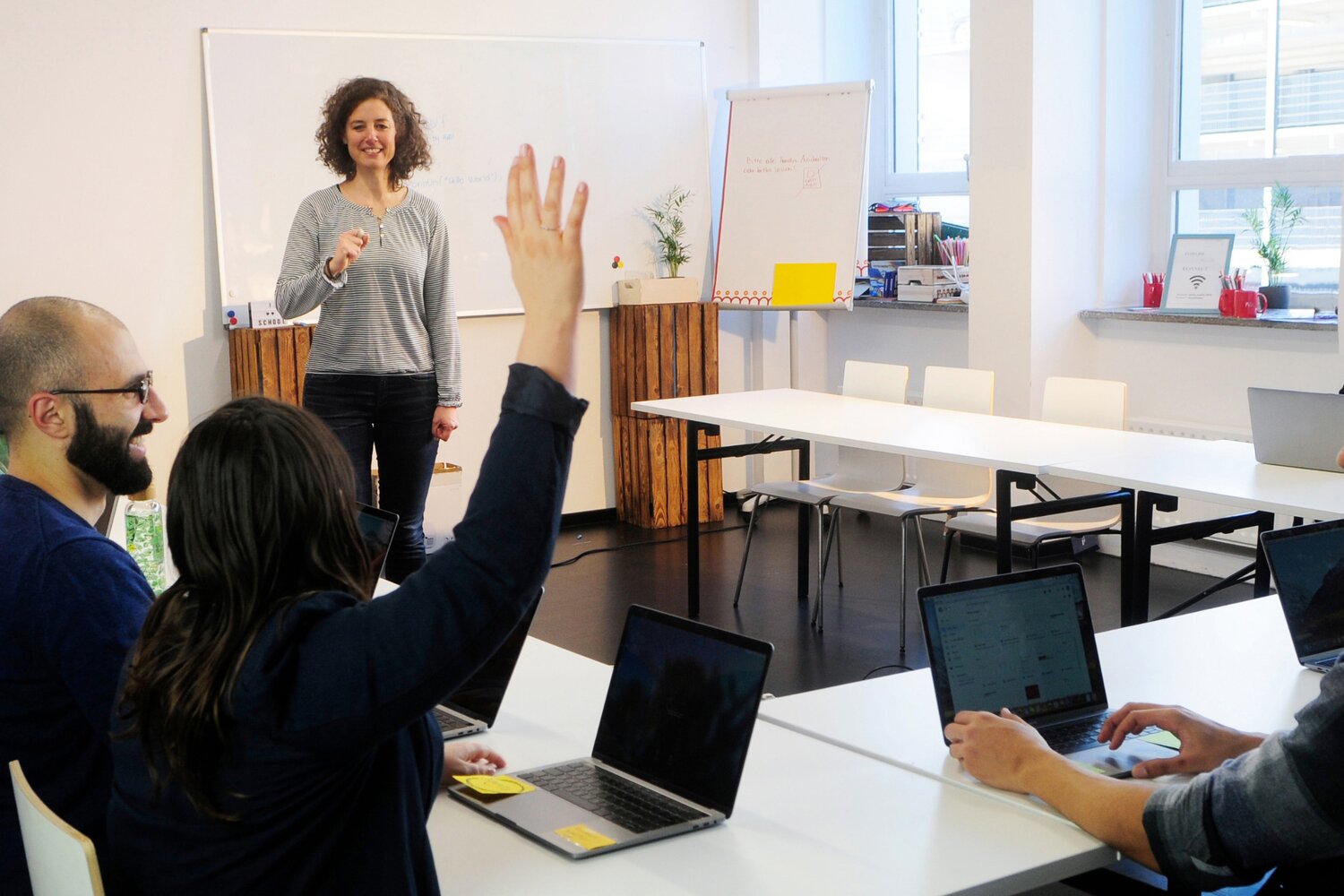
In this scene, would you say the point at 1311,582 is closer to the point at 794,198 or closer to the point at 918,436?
the point at 918,436

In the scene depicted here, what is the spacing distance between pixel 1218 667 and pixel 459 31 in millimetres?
5039

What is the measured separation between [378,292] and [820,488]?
204cm

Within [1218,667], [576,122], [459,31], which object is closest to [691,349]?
[576,122]

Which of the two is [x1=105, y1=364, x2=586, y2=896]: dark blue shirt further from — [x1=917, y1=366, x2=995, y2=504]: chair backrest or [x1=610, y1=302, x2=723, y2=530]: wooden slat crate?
[x1=610, y1=302, x2=723, y2=530]: wooden slat crate

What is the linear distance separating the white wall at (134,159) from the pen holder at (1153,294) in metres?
3.32

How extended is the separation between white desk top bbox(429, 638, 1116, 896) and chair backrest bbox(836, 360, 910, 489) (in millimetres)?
3478

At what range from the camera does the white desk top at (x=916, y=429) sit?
Answer: 162 inches

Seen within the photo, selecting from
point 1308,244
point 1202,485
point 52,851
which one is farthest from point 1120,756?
point 1308,244

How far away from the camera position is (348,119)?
401 centimetres

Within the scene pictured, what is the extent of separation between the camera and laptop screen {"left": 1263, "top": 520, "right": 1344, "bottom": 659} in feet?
7.36

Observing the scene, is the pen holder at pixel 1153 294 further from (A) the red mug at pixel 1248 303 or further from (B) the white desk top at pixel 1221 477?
(B) the white desk top at pixel 1221 477

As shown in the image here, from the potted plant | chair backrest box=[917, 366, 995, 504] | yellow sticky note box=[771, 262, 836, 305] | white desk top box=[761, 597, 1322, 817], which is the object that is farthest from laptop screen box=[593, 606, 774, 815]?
yellow sticky note box=[771, 262, 836, 305]

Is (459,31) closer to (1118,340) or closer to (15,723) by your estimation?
(1118,340)

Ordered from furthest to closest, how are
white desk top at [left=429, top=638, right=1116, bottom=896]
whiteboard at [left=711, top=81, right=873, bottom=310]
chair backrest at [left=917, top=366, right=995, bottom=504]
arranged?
whiteboard at [left=711, top=81, right=873, bottom=310] < chair backrest at [left=917, top=366, right=995, bottom=504] < white desk top at [left=429, top=638, right=1116, bottom=896]
